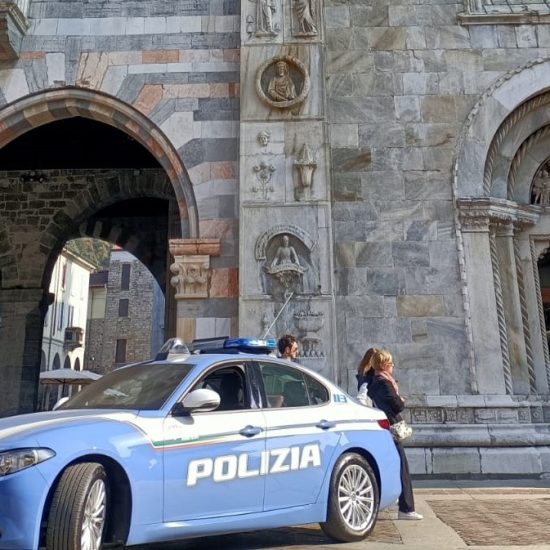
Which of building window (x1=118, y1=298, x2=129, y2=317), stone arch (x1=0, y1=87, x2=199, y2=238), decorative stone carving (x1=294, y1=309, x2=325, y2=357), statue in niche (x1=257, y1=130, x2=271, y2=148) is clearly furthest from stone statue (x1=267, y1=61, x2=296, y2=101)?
building window (x1=118, y1=298, x2=129, y2=317)

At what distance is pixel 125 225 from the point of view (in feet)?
60.6

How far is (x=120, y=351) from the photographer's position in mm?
44406

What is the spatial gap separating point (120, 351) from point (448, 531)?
41680mm

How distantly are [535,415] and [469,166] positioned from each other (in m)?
3.95

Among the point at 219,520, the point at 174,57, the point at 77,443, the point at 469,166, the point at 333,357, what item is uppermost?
the point at 174,57

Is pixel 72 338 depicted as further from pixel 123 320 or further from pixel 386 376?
pixel 386 376

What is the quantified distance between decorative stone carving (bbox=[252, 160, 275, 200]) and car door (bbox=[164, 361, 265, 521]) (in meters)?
4.83

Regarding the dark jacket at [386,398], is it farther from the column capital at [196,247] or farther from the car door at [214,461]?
the column capital at [196,247]

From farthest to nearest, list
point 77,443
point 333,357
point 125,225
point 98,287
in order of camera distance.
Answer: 1. point 98,287
2. point 125,225
3. point 333,357
4. point 77,443

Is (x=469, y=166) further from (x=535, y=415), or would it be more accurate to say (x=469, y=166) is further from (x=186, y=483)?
(x=186, y=483)

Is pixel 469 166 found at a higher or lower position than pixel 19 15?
lower

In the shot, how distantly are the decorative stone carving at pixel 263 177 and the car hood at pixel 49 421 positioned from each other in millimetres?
5388

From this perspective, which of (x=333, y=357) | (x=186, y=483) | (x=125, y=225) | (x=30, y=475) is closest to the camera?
(x=30, y=475)

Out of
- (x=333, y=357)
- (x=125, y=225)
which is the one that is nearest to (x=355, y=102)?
(x=333, y=357)
